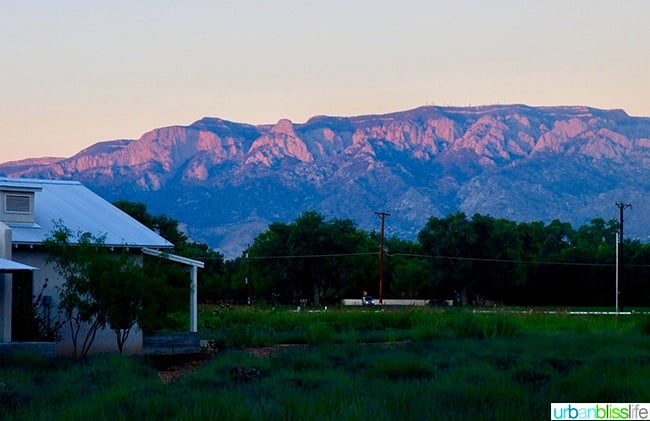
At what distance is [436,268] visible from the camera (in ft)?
335

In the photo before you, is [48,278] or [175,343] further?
[175,343]

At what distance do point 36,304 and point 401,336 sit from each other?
9.64m

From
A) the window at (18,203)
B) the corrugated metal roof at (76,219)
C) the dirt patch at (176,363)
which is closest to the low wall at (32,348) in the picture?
the dirt patch at (176,363)

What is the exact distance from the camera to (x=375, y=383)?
685 inches

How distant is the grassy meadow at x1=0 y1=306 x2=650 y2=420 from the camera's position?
46.4 feet

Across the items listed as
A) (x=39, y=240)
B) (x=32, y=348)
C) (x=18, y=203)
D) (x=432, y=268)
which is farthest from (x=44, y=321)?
(x=432, y=268)

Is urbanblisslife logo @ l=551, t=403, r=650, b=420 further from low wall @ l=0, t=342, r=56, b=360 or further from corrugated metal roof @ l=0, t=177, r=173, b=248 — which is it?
corrugated metal roof @ l=0, t=177, r=173, b=248

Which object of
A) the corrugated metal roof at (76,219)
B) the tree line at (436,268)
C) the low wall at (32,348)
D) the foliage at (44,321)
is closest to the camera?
the low wall at (32,348)

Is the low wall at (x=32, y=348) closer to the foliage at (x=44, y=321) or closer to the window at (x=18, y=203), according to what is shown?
the foliage at (x=44, y=321)

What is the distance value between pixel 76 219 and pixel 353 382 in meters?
14.3

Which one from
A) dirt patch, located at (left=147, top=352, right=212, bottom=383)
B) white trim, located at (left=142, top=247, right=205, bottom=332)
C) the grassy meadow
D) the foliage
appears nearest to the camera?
the grassy meadow

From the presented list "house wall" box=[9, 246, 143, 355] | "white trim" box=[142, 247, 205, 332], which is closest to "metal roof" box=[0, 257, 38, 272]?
"house wall" box=[9, 246, 143, 355]

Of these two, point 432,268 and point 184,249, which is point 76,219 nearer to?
point 184,249

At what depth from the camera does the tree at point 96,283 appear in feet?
81.7
